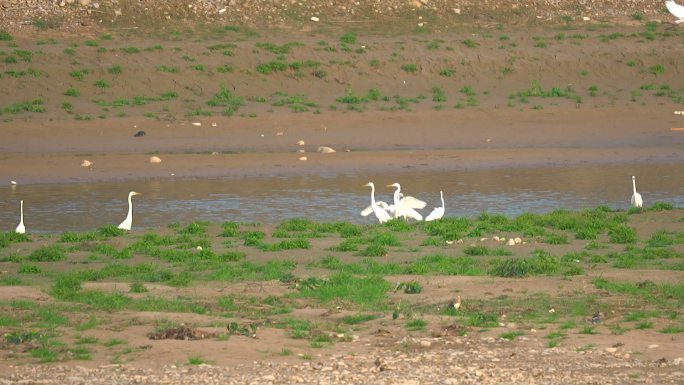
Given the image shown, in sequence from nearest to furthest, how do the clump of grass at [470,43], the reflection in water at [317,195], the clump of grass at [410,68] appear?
the reflection in water at [317,195] → the clump of grass at [410,68] → the clump of grass at [470,43]

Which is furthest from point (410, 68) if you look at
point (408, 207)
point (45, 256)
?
point (45, 256)

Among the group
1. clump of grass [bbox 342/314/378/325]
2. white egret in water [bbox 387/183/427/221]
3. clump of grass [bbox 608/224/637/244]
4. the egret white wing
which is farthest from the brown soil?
clump of grass [bbox 342/314/378/325]

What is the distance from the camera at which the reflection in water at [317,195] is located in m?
19.7

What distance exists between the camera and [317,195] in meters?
21.7

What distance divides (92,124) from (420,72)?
30.3ft

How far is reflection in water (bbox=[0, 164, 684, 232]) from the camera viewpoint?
19703 millimetres

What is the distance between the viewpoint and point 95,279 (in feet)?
44.1

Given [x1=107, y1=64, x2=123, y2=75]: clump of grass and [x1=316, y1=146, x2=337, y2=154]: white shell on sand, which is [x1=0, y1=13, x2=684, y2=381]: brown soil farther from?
[x1=316, y1=146, x2=337, y2=154]: white shell on sand

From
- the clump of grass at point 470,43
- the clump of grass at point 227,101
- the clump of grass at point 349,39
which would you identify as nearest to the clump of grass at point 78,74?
the clump of grass at point 227,101

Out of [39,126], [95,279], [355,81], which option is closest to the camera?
[95,279]

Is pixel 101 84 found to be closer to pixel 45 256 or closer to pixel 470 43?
pixel 470 43

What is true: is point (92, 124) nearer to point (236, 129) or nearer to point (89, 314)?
point (236, 129)

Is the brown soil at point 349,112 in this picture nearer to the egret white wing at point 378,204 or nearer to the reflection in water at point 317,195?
the reflection in water at point 317,195

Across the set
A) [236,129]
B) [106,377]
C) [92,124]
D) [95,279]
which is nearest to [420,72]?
[236,129]
